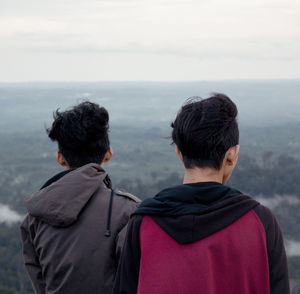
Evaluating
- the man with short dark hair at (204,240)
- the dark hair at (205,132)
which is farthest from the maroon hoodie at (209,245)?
the dark hair at (205,132)

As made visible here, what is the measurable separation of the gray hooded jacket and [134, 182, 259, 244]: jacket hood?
63cm

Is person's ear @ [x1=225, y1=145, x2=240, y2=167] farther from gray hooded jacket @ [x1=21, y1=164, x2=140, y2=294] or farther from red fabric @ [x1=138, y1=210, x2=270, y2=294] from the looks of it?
gray hooded jacket @ [x1=21, y1=164, x2=140, y2=294]

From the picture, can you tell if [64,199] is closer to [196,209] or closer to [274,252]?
[196,209]

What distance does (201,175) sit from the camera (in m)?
1.78

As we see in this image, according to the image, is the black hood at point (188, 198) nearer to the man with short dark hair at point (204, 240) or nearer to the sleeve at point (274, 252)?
the man with short dark hair at point (204, 240)

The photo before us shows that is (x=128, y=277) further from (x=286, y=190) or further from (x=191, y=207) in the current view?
(x=286, y=190)

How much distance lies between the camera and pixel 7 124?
543 ft

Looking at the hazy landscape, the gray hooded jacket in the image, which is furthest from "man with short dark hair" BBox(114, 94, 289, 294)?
the gray hooded jacket

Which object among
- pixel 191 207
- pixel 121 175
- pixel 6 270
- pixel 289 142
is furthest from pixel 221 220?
pixel 289 142

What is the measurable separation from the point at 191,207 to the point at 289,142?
122 metres

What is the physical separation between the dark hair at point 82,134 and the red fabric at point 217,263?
1075 mm

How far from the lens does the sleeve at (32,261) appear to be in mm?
2480

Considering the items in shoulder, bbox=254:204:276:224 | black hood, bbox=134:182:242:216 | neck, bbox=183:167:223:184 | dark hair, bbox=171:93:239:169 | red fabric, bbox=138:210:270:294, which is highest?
dark hair, bbox=171:93:239:169

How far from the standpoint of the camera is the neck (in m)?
1.78
